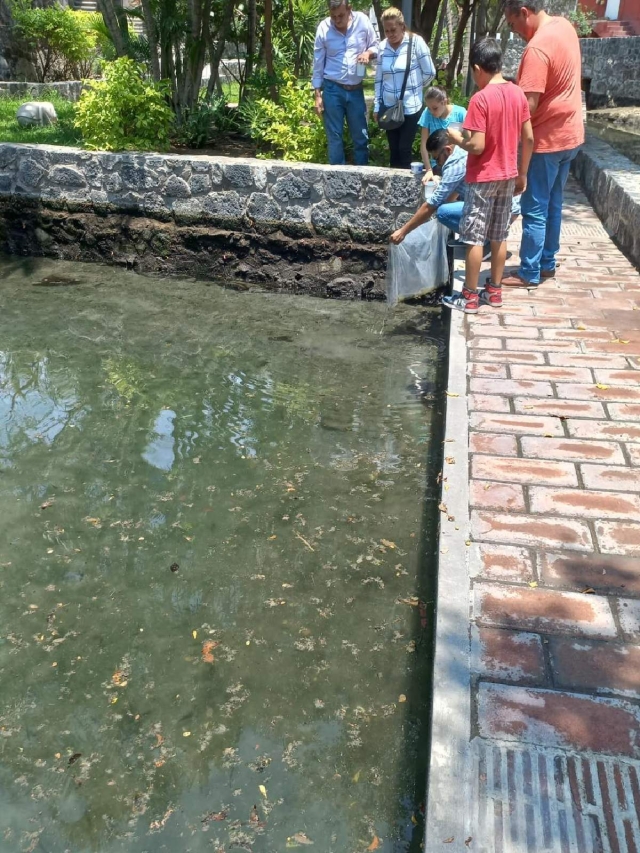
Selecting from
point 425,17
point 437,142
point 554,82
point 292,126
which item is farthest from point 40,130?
point 554,82

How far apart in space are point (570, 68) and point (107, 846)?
17.0ft

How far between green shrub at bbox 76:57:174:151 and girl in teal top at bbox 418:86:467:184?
2.76 metres

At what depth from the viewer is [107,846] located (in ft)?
7.59

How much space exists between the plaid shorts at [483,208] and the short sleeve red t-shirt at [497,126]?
81 mm

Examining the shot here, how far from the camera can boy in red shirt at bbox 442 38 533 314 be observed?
492 cm

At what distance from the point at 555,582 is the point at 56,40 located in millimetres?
16254

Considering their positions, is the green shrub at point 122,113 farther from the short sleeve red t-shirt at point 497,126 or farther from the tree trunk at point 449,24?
the tree trunk at point 449,24

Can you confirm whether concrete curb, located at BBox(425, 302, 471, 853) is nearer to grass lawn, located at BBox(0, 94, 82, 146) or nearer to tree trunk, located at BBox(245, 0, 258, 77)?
grass lawn, located at BBox(0, 94, 82, 146)

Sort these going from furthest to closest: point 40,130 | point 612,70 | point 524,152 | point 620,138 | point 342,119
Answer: point 612,70, point 620,138, point 40,130, point 342,119, point 524,152

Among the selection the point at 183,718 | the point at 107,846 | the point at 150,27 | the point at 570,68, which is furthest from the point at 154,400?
the point at 150,27

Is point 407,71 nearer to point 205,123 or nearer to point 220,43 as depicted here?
point 205,123

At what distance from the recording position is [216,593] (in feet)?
11.0

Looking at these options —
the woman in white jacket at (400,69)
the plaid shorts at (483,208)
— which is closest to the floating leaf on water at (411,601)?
the plaid shorts at (483,208)

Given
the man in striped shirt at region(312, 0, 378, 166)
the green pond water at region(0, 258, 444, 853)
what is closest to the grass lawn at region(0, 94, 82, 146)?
→ the man in striped shirt at region(312, 0, 378, 166)
